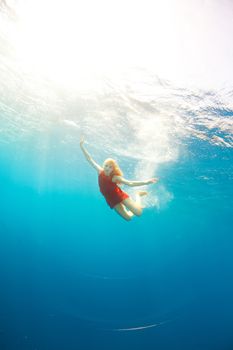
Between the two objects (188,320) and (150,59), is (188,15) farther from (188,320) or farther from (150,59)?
(188,320)

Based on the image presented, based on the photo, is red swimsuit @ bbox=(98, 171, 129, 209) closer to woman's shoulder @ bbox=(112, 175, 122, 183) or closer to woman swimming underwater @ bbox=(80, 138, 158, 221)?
woman swimming underwater @ bbox=(80, 138, 158, 221)

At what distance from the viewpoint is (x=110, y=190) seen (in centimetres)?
691

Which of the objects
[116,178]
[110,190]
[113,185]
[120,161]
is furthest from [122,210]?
[120,161]

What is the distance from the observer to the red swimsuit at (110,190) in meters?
6.83

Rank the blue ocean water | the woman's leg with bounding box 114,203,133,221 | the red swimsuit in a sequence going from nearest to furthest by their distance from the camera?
the red swimsuit
the woman's leg with bounding box 114,203,133,221
the blue ocean water

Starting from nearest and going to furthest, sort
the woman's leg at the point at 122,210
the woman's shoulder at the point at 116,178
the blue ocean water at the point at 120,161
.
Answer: the woman's shoulder at the point at 116,178, the woman's leg at the point at 122,210, the blue ocean water at the point at 120,161

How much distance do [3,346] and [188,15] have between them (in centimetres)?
1504

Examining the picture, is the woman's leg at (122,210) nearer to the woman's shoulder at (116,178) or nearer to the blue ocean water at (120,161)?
the woman's shoulder at (116,178)

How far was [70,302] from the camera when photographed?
59.2 feet

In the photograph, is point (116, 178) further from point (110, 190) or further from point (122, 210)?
point (122, 210)

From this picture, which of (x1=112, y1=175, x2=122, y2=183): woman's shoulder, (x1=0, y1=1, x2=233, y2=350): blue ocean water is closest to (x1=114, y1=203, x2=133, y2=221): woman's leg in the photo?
(x1=112, y1=175, x2=122, y2=183): woman's shoulder

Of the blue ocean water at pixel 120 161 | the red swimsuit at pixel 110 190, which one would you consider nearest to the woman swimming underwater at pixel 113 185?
the red swimsuit at pixel 110 190

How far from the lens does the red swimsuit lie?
269 inches

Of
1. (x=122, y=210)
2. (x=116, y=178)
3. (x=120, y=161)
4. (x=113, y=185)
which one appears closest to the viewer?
(x=116, y=178)
